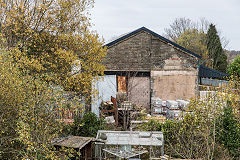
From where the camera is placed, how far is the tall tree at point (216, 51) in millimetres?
37375

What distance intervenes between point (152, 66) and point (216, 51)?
24.3m

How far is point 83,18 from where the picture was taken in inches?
508

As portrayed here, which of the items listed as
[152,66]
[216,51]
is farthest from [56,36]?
[216,51]

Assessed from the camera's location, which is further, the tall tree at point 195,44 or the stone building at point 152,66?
the tall tree at point 195,44

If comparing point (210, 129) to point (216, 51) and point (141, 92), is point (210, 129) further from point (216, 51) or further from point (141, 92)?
point (216, 51)

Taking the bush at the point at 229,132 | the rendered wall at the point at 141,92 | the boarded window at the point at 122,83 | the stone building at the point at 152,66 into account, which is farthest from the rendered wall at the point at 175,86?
the bush at the point at 229,132

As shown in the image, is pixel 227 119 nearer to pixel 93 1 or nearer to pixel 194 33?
pixel 93 1

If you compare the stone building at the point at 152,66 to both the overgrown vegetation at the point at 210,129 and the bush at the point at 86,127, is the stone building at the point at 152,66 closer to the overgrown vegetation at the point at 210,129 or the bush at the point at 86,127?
the bush at the point at 86,127

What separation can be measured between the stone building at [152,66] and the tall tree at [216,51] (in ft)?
71.9

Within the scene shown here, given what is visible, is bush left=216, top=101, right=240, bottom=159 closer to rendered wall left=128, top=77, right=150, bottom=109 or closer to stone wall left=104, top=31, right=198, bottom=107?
stone wall left=104, top=31, right=198, bottom=107

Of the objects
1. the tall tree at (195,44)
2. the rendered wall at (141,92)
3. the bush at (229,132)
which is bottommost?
the bush at (229,132)

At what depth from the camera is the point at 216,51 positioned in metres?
37.9

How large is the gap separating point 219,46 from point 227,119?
3165cm

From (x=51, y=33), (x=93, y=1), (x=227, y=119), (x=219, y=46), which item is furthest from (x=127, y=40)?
(x=219, y=46)
